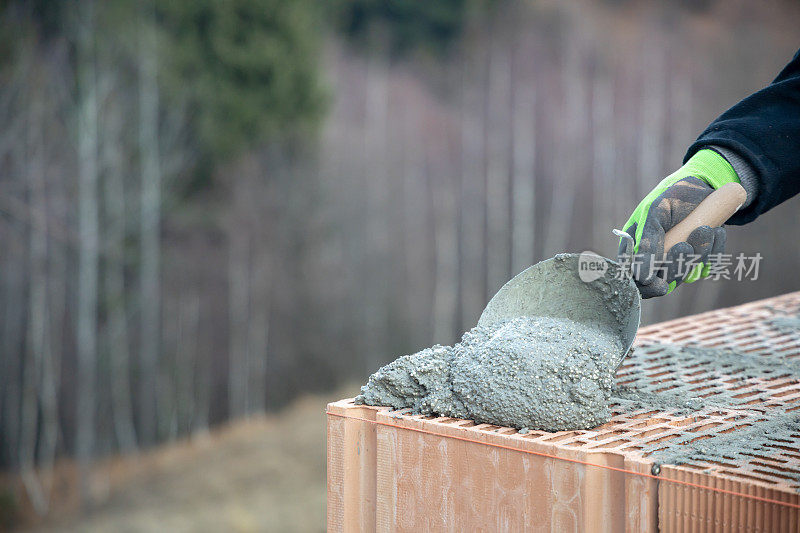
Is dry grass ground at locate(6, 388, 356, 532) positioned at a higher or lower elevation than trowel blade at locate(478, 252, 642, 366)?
lower

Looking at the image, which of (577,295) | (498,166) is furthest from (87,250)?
(577,295)

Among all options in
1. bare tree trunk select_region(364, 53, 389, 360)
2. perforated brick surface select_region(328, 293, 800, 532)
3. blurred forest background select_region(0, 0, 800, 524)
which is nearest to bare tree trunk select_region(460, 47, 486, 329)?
blurred forest background select_region(0, 0, 800, 524)

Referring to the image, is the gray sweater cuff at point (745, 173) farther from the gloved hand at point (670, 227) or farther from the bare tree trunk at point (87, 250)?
the bare tree trunk at point (87, 250)

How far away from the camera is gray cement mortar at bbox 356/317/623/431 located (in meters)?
1.43

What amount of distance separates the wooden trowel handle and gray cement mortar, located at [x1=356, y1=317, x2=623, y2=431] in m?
0.29

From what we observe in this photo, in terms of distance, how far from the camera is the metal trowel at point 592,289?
170 centimetres

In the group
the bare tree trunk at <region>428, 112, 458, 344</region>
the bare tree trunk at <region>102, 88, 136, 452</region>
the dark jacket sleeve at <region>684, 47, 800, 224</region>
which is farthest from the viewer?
the bare tree trunk at <region>428, 112, 458, 344</region>

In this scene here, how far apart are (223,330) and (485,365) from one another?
5.01m

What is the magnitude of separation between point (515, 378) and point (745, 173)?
2.66 feet

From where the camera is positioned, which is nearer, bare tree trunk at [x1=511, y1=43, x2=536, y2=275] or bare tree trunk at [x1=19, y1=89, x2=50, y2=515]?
bare tree trunk at [x1=19, y1=89, x2=50, y2=515]

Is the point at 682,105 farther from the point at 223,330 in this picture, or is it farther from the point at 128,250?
the point at 128,250

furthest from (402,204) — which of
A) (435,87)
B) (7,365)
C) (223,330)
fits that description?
(7,365)

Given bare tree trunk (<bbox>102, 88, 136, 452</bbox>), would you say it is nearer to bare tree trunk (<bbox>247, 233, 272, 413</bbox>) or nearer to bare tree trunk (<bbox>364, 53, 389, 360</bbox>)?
bare tree trunk (<bbox>247, 233, 272, 413</bbox>)

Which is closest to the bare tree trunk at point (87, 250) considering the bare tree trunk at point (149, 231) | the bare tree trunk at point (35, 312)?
the bare tree trunk at point (35, 312)
